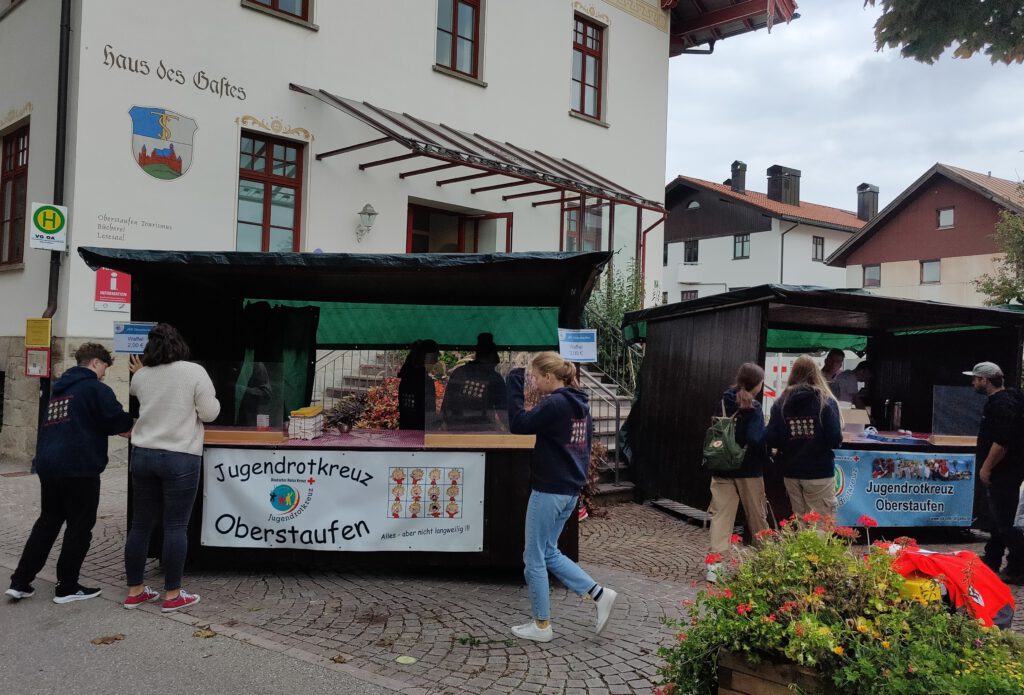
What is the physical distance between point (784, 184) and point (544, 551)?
44082mm

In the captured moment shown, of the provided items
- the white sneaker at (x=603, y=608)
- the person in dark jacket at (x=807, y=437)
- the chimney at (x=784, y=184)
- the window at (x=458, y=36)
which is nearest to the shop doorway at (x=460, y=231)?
the window at (x=458, y=36)

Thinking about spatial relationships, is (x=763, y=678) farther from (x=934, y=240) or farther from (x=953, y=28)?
(x=934, y=240)

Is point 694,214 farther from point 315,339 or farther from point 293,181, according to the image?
point 315,339

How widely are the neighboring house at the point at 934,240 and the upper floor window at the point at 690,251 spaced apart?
8.51 m

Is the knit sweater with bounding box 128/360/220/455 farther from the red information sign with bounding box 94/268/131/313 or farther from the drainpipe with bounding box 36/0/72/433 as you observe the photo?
the drainpipe with bounding box 36/0/72/433

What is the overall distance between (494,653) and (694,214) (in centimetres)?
4313

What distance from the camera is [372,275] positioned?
6.43m

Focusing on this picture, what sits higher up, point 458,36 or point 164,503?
point 458,36

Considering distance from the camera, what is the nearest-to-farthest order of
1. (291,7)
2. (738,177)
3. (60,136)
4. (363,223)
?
(60,136), (291,7), (363,223), (738,177)

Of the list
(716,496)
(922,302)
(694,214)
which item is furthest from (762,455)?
(694,214)

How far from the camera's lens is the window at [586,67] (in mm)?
16891

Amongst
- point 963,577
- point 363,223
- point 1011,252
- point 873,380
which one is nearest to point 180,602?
point 963,577

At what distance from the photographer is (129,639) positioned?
4.64 meters

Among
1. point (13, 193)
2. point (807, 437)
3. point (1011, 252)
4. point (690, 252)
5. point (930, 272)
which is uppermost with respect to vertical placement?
point (690, 252)
